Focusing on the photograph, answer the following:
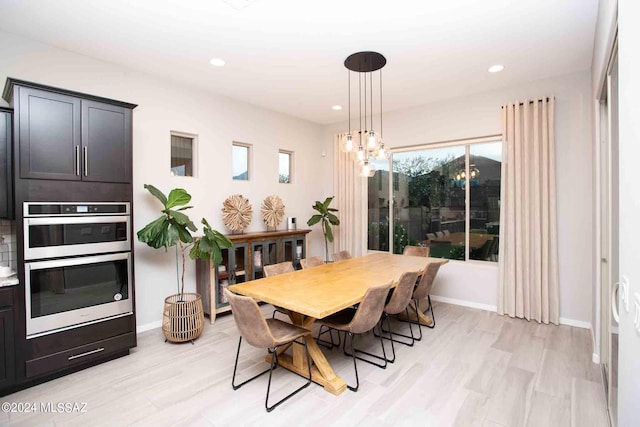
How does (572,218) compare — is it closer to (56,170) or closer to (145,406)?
(145,406)

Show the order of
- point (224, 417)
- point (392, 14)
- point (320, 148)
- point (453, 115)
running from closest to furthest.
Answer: point (224, 417) → point (392, 14) → point (453, 115) → point (320, 148)

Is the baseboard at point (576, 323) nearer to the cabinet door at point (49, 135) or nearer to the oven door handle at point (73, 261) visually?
the oven door handle at point (73, 261)

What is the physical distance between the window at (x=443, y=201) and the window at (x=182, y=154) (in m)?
3.00

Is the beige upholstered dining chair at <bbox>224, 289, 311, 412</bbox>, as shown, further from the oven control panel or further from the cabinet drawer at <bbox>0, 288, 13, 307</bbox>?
the cabinet drawer at <bbox>0, 288, 13, 307</bbox>

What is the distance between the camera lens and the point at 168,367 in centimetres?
295

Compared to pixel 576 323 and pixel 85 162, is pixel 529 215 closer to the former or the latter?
pixel 576 323

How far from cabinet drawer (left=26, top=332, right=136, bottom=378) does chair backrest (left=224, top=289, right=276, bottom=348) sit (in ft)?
4.89

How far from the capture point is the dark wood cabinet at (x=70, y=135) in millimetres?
2557

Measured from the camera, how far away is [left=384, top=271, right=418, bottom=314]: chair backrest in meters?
2.95

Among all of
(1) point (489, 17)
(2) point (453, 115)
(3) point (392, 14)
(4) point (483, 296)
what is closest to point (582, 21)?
(1) point (489, 17)

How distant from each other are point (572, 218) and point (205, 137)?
186 inches

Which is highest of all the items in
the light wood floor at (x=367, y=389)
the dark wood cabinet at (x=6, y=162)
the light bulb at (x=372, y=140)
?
the light bulb at (x=372, y=140)

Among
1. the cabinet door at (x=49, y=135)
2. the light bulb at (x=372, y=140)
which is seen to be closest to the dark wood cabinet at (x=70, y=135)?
the cabinet door at (x=49, y=135)

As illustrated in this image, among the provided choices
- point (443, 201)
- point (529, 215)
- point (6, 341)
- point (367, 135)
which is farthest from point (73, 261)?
point (529, 215)
